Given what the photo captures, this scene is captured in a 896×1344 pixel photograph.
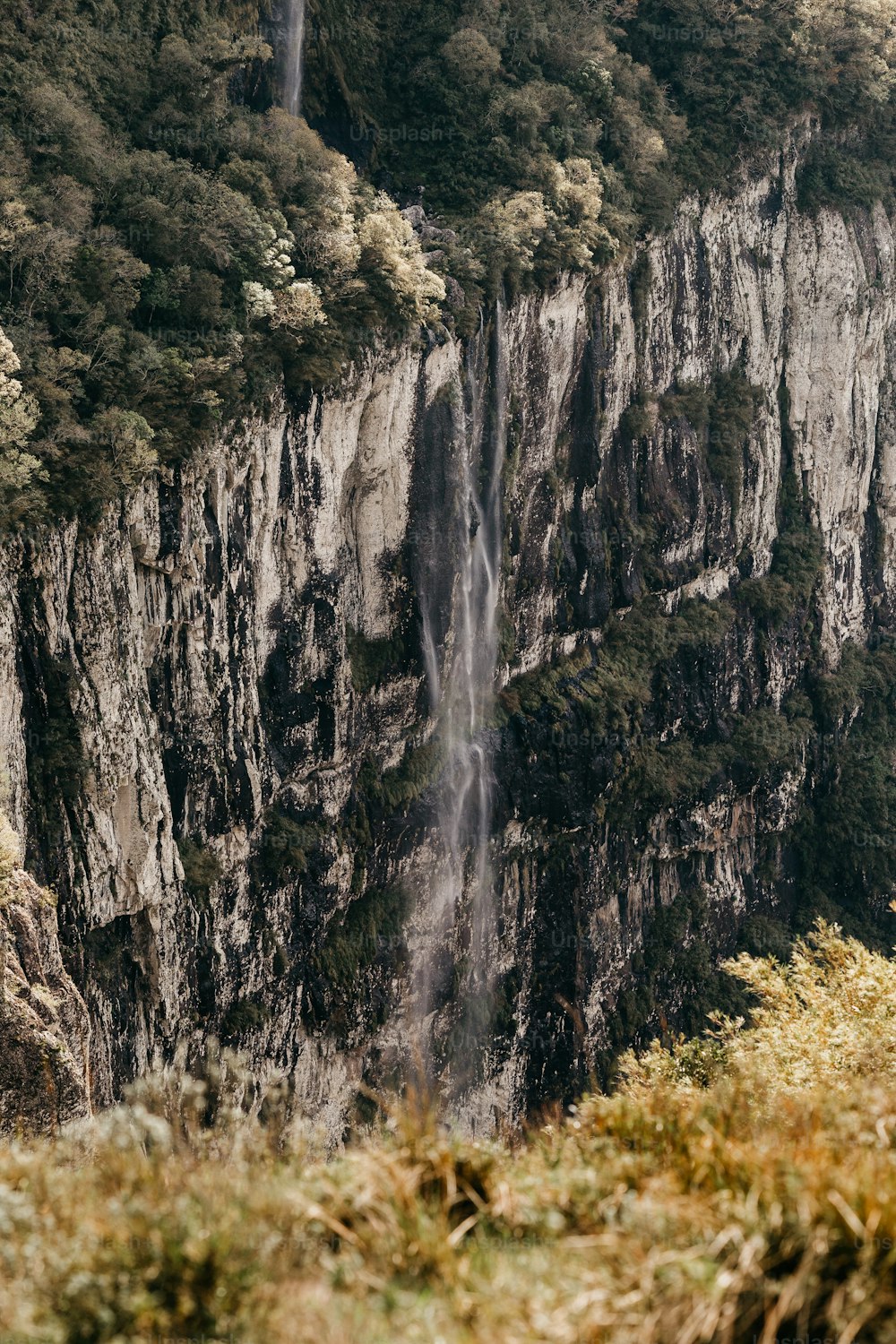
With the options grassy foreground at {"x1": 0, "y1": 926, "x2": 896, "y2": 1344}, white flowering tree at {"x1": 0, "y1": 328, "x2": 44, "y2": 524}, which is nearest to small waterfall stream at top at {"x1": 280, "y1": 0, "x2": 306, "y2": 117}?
white flowering tree at {"x1": 0, "y1": 328, "x2": 44, "y2": 524}

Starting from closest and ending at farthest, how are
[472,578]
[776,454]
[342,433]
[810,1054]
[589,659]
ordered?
[810,1054]
[342,433]
[472,578]
[589,659]
[776,454]

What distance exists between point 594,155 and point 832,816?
60.2 feet

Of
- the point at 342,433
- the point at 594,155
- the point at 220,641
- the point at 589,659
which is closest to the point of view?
the point at 220,641

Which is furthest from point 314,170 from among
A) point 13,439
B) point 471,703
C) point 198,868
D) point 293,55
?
point 198,868

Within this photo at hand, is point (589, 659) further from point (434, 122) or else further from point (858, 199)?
point (858, 199)

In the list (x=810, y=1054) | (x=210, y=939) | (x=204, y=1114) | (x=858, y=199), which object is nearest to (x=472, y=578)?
(x=210, y=939)

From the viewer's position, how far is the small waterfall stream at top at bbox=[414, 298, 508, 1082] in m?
22.7

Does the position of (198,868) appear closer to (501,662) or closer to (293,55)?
(501,662)

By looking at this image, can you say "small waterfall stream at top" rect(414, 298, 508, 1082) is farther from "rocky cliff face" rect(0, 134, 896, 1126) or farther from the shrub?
the shrub

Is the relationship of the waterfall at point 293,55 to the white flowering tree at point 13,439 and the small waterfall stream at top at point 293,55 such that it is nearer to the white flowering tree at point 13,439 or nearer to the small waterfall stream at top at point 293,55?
the small waterfall stream at top at point 293,55

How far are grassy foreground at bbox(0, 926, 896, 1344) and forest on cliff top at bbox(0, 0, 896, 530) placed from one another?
32.6 feet

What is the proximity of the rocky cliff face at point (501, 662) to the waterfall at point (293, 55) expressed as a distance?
6.61 m

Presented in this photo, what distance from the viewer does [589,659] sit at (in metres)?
27.1

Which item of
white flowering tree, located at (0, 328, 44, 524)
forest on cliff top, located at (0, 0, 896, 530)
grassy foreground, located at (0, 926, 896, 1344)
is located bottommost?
grassy foreground, located at (0, 926, 896, 1344)
